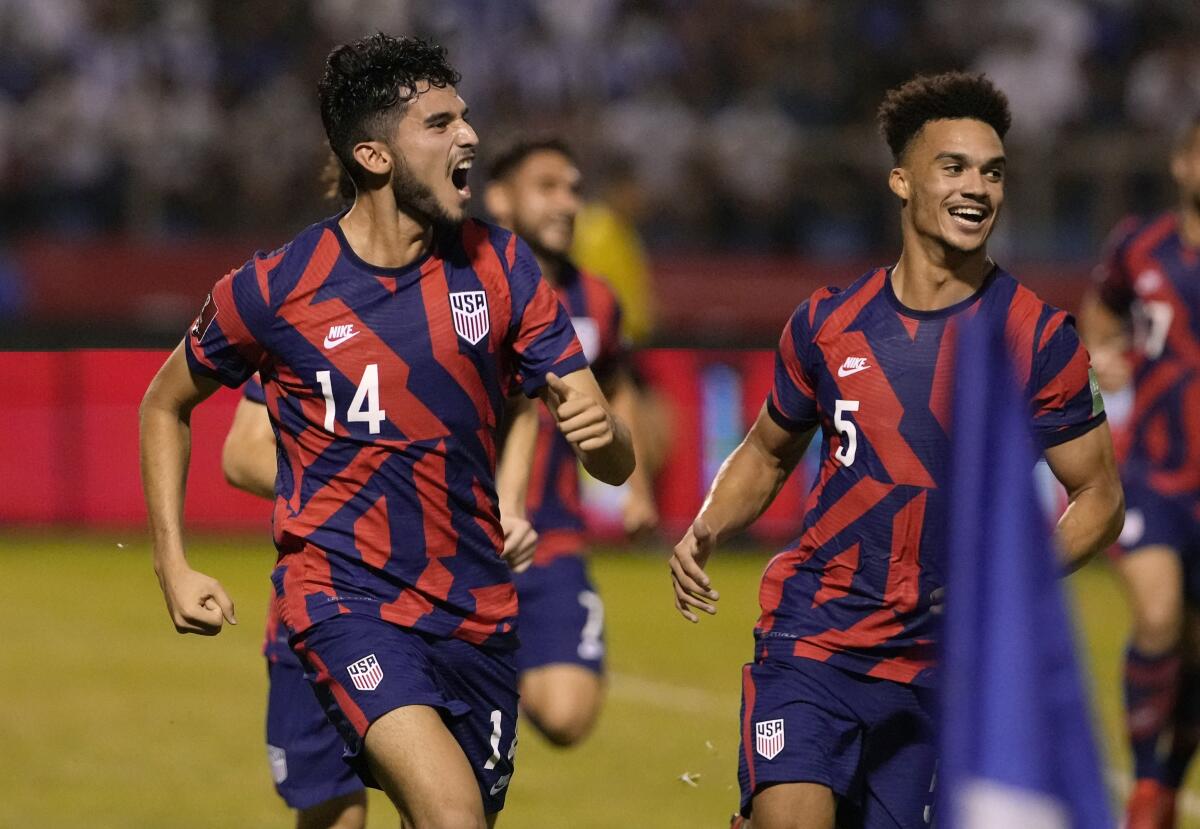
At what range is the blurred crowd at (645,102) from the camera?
57.6 ft

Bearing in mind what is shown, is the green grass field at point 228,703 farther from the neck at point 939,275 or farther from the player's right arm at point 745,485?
the neck at point 939,275

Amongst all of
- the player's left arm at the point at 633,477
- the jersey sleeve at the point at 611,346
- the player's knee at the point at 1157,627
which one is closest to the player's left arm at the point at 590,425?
the player's left arm at the point at 633,477

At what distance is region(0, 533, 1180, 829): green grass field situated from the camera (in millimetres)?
8617

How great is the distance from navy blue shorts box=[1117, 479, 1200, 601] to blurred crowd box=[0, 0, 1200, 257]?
9.59 m

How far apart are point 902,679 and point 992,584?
2.44m

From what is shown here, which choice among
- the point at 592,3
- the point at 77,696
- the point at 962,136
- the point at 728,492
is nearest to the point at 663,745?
the point at 77,696

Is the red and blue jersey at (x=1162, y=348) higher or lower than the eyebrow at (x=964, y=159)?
lower

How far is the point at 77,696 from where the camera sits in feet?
35.6

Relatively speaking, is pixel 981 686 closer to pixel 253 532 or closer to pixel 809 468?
pixel 809 468

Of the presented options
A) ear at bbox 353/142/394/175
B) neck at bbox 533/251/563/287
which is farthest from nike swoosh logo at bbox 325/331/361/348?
neck at bbox 533/251/563/287

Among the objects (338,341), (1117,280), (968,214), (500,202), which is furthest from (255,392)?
(1117,280)

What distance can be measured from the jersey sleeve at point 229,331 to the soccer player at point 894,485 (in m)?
1.25

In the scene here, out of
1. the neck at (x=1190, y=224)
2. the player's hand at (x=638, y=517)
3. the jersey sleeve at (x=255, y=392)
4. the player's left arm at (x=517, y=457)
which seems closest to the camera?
the jersey sleeve at (x=255, y=392)

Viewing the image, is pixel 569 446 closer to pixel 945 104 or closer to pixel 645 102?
pixel 945 104
